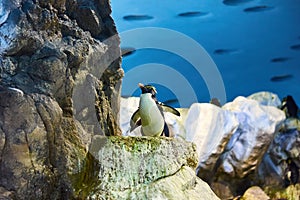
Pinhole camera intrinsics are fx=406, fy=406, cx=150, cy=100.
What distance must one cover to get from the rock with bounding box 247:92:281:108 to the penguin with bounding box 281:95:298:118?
0.18m

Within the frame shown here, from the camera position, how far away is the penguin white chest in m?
2.83

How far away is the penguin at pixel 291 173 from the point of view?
6.72 meters

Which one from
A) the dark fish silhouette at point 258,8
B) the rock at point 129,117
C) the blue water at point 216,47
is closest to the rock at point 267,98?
the blue water at point 216,47

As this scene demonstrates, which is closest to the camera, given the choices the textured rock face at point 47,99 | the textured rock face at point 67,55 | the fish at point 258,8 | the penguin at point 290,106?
the textured rock face at point 47,99

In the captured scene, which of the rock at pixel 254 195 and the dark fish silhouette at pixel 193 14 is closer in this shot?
the rock at pixel 254 195

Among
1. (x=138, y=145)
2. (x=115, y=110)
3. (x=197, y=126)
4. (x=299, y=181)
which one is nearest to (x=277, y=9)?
(x=197, y=126)

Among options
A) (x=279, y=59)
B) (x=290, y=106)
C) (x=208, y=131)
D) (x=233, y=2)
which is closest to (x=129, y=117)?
(x=208, y=131)

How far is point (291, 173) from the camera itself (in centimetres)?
679

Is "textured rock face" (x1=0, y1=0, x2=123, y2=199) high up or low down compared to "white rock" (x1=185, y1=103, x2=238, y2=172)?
up

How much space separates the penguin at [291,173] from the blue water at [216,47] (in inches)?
61.7

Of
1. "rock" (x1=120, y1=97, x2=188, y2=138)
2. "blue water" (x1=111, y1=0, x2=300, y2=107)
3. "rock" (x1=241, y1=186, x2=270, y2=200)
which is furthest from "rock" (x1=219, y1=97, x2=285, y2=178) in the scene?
"rock" (x1=120, y1=97, x2=188, y2=138)

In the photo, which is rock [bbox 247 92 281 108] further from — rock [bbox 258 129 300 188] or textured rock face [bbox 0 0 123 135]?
textured rock face [bbox 0 0 123 135]

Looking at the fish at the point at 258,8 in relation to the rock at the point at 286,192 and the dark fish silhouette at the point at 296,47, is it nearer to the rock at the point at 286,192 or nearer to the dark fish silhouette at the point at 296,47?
the dark fish silhouette at the point at 296,47

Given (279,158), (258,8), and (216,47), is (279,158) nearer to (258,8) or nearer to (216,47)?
(216,47)
